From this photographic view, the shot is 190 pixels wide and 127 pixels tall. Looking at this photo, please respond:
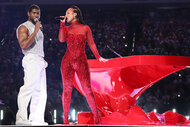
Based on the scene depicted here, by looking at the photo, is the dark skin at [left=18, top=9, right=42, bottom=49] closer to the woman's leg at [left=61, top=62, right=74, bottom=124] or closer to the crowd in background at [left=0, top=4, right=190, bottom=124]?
the woman's leg at [left=61, top=62, right=74, bottom=124]

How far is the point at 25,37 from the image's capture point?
116 inches

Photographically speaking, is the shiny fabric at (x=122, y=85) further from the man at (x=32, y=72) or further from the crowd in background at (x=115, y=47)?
the crowd in background at (x=115, y=47)

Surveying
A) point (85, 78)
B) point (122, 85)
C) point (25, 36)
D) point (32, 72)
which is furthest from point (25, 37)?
point (122, 85)

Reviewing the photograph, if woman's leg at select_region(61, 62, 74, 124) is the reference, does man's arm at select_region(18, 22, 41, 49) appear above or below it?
above

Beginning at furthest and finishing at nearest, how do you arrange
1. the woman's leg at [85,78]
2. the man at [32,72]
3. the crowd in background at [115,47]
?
1. the crowd in background at [115,47]
2. the woman's leg at [85,78]
3. the man at [32,72]

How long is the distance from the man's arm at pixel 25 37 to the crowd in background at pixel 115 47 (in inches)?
88.3

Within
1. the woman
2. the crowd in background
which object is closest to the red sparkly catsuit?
the woman

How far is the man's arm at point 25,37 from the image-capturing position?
2908 mm

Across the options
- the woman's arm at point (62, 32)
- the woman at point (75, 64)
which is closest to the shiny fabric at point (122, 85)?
the woman at point (75, 64)

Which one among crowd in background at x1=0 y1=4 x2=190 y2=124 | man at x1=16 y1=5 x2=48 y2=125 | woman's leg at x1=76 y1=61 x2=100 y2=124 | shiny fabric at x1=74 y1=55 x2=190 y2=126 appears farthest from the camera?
crowd in background at x1=0 y1=4 x2=190 y2=124

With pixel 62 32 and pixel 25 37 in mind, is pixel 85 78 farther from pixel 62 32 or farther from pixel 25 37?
pixel 25 37

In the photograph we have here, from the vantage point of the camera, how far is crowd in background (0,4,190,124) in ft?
19.8

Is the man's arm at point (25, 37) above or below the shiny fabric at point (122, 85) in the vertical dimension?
above

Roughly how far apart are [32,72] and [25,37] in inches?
15.0
